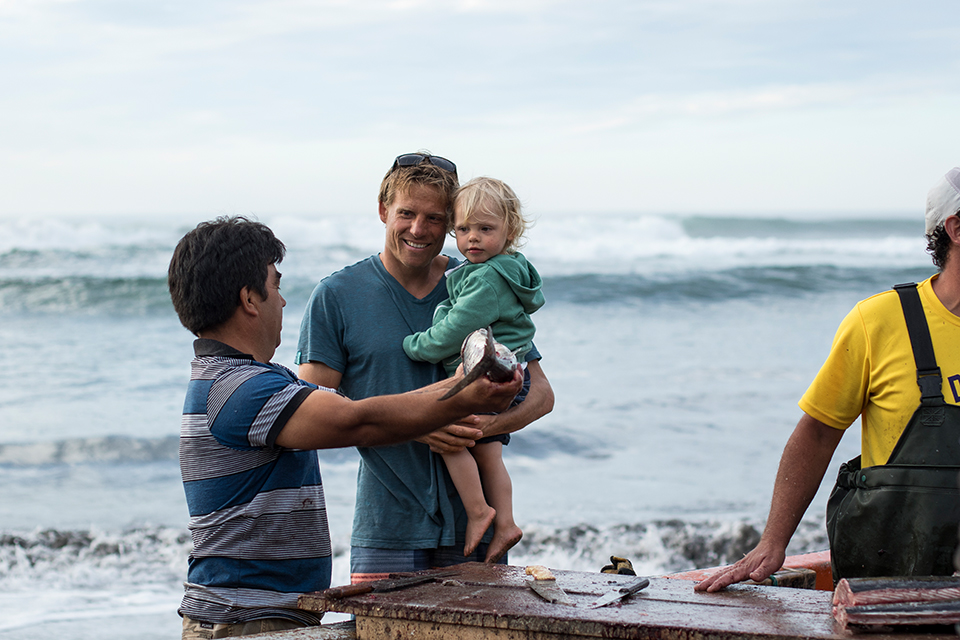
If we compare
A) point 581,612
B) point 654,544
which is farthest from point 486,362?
point 654,544

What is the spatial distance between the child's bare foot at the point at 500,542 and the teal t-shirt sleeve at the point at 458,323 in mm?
646

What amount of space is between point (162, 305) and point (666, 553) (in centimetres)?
1592

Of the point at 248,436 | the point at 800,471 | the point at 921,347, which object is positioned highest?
the point at 921,347

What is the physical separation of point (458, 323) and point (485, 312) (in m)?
0.15

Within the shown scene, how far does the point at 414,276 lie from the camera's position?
308 cm

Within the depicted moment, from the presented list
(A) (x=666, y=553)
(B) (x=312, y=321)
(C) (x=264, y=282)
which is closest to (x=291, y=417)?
(C) (x=264, y=282)

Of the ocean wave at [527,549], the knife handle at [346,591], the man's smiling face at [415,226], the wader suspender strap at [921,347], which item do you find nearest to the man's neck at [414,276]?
the man's smiling face at [415,226]

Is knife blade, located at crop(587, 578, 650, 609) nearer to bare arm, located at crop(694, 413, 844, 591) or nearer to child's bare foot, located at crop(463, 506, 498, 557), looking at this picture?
bare arm, located at crop(694, 413, 844, 591)

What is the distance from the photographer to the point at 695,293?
22.3m

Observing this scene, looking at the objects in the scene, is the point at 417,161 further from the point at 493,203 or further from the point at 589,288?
the point at 589,288

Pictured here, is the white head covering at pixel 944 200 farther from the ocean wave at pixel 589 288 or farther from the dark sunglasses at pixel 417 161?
the ocean wave at pixel 589 288

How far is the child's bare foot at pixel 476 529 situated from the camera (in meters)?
2.87

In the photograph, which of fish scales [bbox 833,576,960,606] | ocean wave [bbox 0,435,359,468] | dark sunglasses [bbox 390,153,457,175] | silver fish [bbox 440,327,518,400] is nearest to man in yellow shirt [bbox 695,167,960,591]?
fish scales [bbox 833,576,960,606]

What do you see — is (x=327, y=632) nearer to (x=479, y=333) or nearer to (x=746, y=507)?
(x=479, y=333)
